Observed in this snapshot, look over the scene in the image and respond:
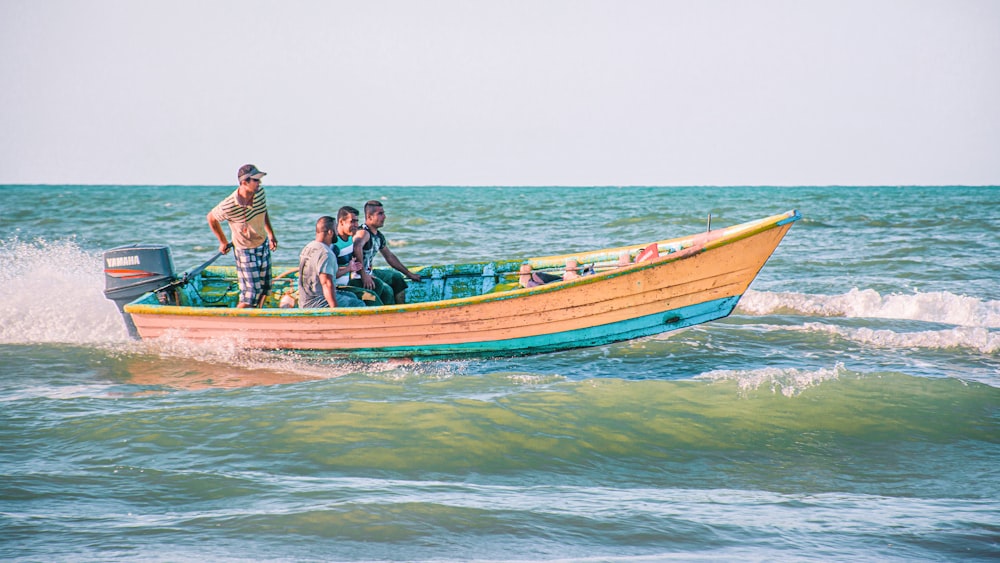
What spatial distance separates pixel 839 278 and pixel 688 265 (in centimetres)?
872

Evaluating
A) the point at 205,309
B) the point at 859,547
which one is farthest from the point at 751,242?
the point at 205,309

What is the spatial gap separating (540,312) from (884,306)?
23.0 feet

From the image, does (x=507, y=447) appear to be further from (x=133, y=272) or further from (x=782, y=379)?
(x=133, y=272)

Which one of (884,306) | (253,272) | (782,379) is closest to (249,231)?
(253,272)

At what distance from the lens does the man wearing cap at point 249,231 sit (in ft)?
25.0

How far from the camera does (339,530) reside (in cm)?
430

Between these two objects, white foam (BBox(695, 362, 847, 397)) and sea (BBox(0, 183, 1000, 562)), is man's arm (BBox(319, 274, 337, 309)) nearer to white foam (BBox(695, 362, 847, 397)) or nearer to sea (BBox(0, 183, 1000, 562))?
sea (BBox(0, 183, 1000, 562))

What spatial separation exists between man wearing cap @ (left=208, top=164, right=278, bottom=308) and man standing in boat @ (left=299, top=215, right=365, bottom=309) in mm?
641

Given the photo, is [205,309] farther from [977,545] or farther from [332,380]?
[977,545]

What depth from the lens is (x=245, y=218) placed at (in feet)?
25.4

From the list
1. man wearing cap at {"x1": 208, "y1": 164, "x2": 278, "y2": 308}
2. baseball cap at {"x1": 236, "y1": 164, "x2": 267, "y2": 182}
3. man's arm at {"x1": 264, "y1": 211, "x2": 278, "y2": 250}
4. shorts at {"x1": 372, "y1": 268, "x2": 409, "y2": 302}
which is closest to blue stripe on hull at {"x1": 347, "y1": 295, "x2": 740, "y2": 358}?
shorts at {"x1": 372, "y1": 268, "x2": 409, "y2": 302}

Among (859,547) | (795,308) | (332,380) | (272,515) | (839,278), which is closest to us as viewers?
(859,547)

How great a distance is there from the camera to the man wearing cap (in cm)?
763

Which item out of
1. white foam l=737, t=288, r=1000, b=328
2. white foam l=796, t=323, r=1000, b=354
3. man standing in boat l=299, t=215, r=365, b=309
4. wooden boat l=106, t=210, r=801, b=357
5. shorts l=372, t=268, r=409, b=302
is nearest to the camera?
wooden boat l=106, t=210, r=801, b=357
